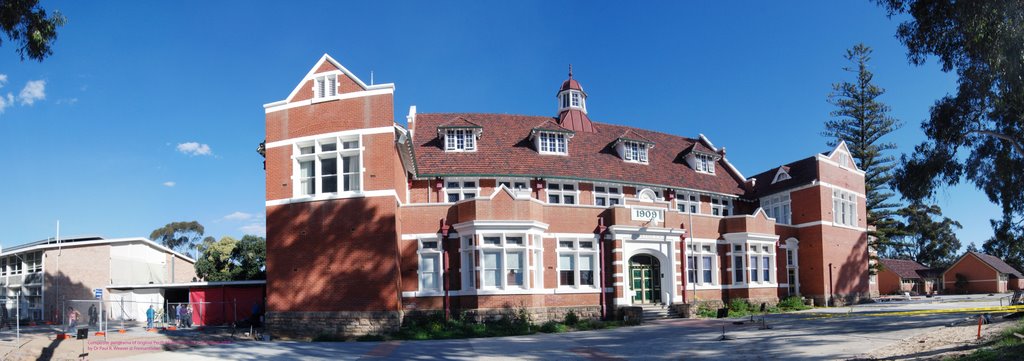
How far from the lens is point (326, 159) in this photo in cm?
2733

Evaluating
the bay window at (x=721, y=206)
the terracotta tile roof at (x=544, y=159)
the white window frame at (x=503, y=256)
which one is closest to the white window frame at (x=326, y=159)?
the terracotta tile roof at (x=544, y=159)

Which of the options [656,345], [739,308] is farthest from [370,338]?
[739,308]

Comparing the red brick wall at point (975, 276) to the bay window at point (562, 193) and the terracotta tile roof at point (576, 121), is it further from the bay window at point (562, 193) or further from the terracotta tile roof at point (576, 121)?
the bay window at point (562, 193)

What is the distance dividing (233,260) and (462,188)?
2485 cm

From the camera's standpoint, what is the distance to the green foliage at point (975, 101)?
17719 millimetres

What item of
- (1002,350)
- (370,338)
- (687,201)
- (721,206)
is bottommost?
(370,338)

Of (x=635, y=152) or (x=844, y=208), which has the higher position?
(x=635, y=152)

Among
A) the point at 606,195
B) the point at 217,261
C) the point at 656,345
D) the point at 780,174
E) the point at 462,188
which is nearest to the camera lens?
the point at 656,345

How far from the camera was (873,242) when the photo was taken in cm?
5234

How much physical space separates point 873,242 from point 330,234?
42906mm

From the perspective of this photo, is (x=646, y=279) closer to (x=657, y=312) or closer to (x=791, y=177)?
(x=657, y=312)

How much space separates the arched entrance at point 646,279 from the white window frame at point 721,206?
8048 millimetres

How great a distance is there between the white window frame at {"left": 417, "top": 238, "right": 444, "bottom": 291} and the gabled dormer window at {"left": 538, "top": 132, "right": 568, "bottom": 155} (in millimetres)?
8996

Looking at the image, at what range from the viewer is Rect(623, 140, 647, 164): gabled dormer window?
3659 cm
